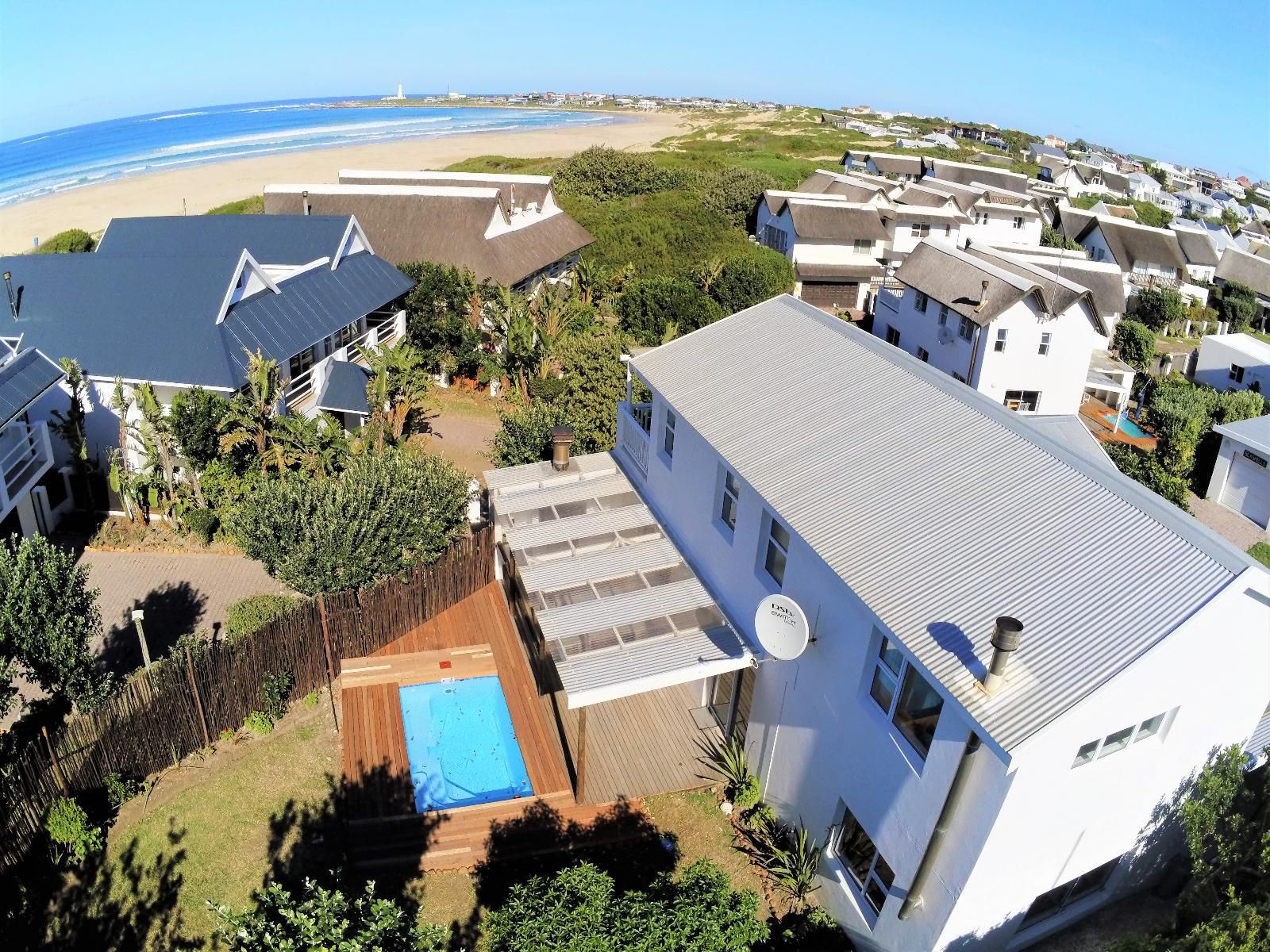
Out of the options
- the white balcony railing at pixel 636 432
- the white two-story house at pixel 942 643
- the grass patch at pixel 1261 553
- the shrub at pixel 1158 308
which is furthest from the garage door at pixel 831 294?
the white two-story house at pixel 942 643

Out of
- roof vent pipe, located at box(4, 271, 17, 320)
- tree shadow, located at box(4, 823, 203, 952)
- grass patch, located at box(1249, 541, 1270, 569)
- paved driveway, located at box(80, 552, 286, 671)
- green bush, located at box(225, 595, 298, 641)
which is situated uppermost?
roof vent pipe, located at box(4, 271, 17, 320)

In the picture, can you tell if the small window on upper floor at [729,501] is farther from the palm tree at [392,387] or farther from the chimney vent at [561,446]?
the palm tree at [392,387]

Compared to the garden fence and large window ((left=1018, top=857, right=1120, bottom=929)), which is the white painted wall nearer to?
large window ((left=1018, top=857, right=1120, bottom=929))

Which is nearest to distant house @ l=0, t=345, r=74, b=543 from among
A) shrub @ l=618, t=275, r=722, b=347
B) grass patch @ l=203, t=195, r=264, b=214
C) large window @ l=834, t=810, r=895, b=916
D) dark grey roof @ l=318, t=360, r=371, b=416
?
dark grey roof @ l=318, t=360, r=371, b=416

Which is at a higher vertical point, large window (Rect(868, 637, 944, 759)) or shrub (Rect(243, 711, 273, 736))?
large window (Rect(868, 637, 944, 759))

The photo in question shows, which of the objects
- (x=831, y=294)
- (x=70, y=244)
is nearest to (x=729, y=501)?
(x=831, y=294)

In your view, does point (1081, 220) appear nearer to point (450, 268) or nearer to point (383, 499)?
point (450, 268)
